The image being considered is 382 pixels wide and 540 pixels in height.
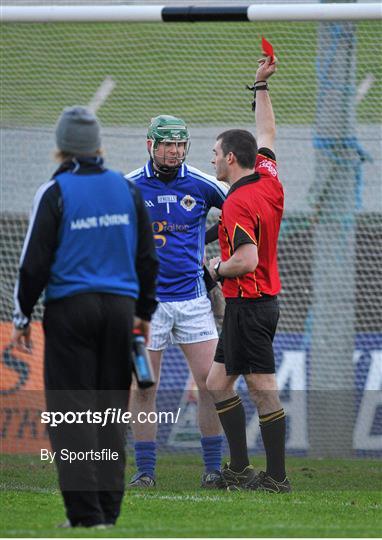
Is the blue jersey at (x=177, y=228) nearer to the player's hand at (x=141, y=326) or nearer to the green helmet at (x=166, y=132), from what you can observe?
the green helmet at (x=166, y=132)

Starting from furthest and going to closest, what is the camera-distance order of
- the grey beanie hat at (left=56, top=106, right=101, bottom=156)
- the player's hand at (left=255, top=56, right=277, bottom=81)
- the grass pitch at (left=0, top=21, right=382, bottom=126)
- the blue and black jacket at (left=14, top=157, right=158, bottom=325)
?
the grass pitch at (left=0, top=21, right=382, bottom=126), the player's hand at (left=255, top=56, right=277, bottom=81), the grey beanie hat at (left=56, top=106, right=101, bottom=156), the blue and black jacket at (left=14, top=157, right=158, bottom=325)

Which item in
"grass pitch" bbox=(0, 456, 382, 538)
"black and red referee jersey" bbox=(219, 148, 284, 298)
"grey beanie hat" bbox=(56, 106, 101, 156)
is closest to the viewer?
"grey beanie hat" bbox=(56, 106, 101, 156)

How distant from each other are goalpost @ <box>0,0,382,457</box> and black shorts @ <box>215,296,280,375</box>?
10.7 feet

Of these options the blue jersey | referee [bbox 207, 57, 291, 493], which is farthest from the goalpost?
referee [bbox 207, 57, 291, 493]

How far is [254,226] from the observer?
7020 mm

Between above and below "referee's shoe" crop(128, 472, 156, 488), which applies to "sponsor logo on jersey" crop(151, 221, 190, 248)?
above

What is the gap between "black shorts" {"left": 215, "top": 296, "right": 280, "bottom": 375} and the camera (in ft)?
23.2

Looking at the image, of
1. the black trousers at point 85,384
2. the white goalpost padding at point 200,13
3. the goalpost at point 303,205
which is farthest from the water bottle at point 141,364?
the goalpost at point 303,205

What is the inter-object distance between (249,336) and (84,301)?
222 centimetres

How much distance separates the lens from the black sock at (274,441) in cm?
708

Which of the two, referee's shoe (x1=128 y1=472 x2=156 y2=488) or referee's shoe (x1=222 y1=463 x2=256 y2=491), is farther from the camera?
referee's shoe (x1=128 y1=472 x2=156 y2=488)

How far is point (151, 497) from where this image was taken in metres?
6.76

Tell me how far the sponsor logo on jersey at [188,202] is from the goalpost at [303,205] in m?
2.23

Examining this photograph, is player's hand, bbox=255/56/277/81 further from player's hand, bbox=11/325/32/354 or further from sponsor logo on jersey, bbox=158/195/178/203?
player's hand, bbox=11/325/32/354
